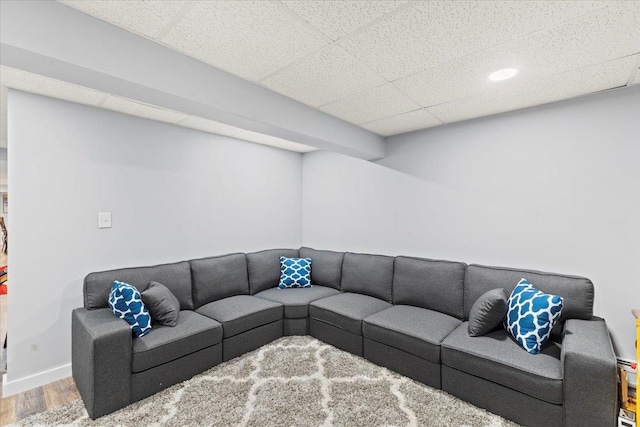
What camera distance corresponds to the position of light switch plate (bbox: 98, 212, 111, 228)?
271 centimetres

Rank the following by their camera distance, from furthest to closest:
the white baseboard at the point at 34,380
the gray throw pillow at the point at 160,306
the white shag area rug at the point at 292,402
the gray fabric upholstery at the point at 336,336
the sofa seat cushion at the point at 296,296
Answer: the sofa seat cushion at the point at 296,296 → the gray fabric upholstery at the point at 336,336 → the gray throw pillow at the point at 160,306 → the white baseboard at the point at 34,380 → the white shag area rug at the point at 292,402

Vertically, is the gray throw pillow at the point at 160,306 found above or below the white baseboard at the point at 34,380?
above

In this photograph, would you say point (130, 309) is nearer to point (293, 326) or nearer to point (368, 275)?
point (293, 326)

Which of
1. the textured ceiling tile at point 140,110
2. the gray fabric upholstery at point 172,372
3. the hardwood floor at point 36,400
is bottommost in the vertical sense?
the hardwood floor at point 36,400

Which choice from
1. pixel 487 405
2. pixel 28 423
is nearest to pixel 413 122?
pixel 487 405

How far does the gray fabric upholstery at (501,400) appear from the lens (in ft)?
5.91

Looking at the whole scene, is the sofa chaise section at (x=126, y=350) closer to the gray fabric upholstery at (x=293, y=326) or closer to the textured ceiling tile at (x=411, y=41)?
the gray fabric upholstery at (x=293, y=326)

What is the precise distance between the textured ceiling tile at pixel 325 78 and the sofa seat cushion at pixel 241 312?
202 centimetres

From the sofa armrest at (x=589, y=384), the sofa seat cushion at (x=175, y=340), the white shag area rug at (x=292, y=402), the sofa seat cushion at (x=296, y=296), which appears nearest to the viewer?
the sofa armrest at (x=589, y=384)

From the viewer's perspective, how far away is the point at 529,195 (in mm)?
2646

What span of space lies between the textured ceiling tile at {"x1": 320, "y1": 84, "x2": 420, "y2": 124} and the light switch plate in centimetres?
220

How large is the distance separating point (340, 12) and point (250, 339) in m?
2.72

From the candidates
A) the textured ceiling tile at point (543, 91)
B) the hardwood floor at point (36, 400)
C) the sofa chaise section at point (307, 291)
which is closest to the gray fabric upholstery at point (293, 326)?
the sofa chaise section at point (307, 291)

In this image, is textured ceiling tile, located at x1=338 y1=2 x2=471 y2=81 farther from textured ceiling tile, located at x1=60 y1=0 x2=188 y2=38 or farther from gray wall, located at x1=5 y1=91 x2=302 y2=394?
gray wall, located at x1=5 y1=91 x2=302 y2=394
